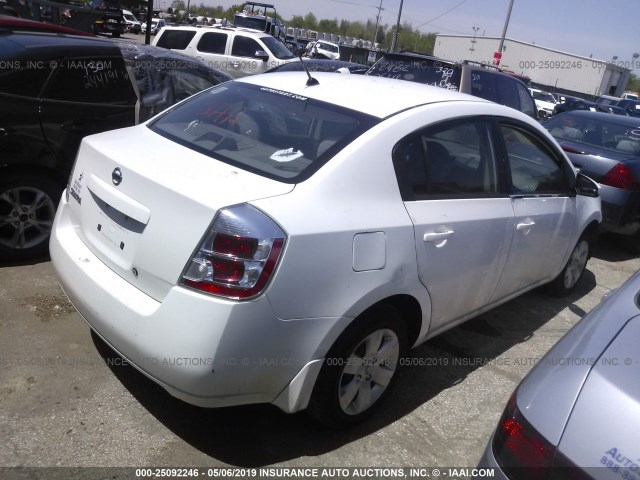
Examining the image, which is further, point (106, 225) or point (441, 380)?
point (441, 380)

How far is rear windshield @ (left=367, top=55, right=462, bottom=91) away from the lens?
7754 millimetres

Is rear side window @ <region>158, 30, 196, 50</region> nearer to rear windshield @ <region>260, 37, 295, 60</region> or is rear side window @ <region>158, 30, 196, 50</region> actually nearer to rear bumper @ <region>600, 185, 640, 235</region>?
A: rear windshield @ <region>260, 37, 295, 60</region>

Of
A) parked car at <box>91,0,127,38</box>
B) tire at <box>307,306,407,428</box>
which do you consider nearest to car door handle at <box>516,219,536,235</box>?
tire at <box>307,306,407,428</box>

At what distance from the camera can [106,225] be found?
2660 millimetres

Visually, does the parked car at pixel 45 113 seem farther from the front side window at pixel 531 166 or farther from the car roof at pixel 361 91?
the front side window at pixel 531 166

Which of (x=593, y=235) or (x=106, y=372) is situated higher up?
(x=593, y=235)

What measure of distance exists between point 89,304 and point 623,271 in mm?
5710

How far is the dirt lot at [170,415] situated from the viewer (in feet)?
8.36

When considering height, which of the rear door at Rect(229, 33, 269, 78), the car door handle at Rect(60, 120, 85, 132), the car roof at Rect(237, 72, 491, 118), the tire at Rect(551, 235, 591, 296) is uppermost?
the car roof at Rect(237, 72, 491, 118)

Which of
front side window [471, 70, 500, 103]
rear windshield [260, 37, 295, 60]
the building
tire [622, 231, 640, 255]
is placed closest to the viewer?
tire [622, 231, 640, 255]

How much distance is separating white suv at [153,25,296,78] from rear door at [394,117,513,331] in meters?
11.6

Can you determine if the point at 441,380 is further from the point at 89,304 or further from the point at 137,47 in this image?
the point at 137,47

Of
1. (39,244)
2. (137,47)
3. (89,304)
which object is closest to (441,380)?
(89,304)

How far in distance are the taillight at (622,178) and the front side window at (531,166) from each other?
2.35 meters
